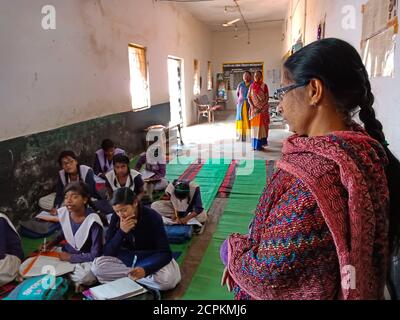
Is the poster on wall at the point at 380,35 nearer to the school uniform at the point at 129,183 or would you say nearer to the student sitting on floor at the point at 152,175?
the school uniform at the point at 129,183

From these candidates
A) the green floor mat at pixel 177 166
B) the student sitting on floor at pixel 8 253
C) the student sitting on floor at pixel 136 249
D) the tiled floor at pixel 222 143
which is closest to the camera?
the student sitting on floor at pixel 136 249

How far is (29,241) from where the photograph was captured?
2.73 meters

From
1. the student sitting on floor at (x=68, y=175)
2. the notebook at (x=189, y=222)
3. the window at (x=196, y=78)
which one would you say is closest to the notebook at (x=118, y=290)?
the notebook at (x=189, y=222)

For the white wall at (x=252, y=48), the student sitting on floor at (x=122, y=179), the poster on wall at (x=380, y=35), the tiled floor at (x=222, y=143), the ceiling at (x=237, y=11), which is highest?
the ceiling at (x=237, y=11)

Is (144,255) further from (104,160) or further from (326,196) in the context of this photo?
(104,160)

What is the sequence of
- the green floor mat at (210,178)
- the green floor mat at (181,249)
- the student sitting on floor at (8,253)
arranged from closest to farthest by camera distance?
the student sitting on floor at (8,253), the green floor mat at (181,249), the green floor mat at (210,178)

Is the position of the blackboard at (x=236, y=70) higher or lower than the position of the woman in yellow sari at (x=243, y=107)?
higher

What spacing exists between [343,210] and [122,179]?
275 centimetres

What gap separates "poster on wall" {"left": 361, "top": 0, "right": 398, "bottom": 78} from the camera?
164 cm

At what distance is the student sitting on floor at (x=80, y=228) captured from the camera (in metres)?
2.16

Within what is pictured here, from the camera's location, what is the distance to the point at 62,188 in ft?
9.99

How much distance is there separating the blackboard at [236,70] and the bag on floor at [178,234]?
1116cm

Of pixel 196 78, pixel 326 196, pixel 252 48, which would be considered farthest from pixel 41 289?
pixel 252 48
